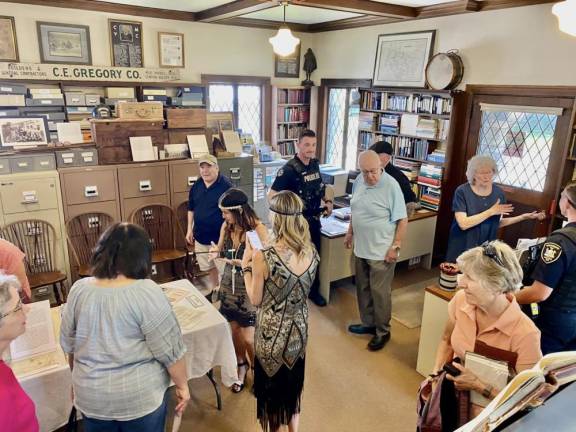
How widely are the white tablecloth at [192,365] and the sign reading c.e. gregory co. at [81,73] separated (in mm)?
3152

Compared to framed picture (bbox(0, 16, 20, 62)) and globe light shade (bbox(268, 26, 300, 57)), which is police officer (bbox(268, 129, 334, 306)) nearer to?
globe light shade (bbox(268, 26, 300, 57))

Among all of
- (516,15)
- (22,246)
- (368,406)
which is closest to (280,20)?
(516,15)

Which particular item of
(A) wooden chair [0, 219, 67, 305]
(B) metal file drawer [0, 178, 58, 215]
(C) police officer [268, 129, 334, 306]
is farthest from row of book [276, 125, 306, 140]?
(A) wooden chair [0, 219, 67, 305]

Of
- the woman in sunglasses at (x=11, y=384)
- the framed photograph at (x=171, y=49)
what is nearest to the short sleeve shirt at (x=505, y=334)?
the woman in sunglasses at (x=11, y=384)

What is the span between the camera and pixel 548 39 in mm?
3664

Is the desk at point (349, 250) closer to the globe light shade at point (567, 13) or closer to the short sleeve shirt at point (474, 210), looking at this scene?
the short sleeve shirt at point (474, 210)

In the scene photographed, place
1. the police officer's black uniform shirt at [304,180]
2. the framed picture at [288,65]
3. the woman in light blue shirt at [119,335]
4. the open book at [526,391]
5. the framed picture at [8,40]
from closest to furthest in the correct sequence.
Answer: the open book at [526,391], the woman in light blue shirt at [119,335], the police officer's black uniform shirt at [304,180], the framed picture at [8,40], the framed picture at [288,65]

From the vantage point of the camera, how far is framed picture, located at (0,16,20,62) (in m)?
4.17

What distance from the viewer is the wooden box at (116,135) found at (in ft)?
12.2

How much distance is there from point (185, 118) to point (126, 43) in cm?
146

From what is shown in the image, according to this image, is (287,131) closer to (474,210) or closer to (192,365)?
(474,210)

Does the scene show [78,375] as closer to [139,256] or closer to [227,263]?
[139,256]

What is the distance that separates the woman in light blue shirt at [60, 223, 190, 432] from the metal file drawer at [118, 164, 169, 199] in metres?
2.52

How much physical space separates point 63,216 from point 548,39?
4.44 m
